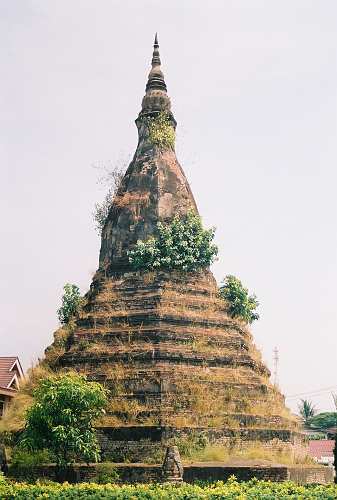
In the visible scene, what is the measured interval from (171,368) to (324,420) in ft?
180

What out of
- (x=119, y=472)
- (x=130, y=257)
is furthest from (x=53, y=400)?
(x=130, y=257)

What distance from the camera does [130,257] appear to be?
24.1m

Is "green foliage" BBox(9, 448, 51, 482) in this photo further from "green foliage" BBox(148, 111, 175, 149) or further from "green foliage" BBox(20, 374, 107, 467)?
"green foliage" BBox(148, 111, 175, 149)

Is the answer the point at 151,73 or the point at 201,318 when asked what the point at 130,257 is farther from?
the point at 151,73

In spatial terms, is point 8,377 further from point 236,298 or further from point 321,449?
point 321,449

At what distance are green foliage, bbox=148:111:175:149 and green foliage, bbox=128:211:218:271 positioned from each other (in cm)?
345

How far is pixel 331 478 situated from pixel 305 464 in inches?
42.5

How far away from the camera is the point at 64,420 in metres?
17.5

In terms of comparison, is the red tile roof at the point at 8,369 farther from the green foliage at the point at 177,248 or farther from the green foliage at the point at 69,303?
the green foliage at the point at 177,248

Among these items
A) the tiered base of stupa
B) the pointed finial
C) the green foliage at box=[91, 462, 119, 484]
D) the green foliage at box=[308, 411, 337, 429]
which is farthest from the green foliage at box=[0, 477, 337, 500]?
the green foliage at box=[308, 411, 337, 429]

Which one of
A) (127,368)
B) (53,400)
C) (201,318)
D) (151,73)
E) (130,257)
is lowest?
(53,400)

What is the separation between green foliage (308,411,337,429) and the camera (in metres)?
70.2

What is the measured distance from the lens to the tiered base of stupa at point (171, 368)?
19562mm

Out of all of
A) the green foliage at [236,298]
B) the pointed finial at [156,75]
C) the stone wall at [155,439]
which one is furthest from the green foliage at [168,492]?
the pointed finial at [156,75]
